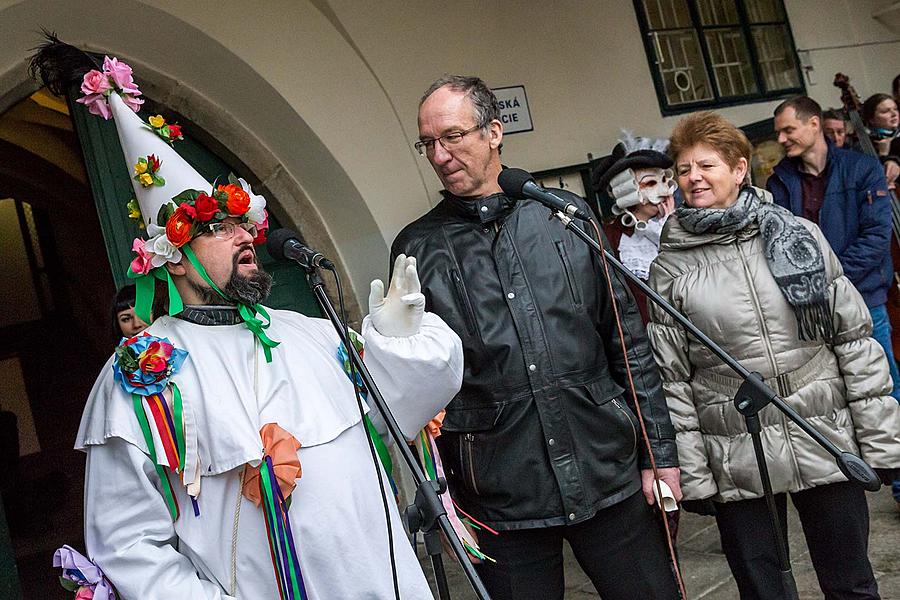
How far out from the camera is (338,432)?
7.60ft

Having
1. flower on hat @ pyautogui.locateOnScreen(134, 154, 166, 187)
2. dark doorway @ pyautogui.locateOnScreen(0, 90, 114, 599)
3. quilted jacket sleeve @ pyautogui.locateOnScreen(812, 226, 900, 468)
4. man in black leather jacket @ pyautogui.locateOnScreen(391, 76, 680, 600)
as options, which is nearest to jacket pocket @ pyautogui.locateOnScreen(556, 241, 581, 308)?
man in black leather jacket @ pyautogui.locateOnScreen(391, 76, 680, 600)

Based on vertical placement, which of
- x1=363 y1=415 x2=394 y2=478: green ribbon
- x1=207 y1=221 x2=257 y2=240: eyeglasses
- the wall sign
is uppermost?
the wall sign

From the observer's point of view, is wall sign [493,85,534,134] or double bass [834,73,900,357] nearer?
double bass [834,73,900,357]

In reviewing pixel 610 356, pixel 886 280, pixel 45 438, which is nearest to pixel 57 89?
pixel 610 356

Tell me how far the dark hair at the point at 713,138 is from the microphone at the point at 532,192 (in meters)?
0.76

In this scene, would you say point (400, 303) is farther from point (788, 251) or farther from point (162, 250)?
point (788, 251)

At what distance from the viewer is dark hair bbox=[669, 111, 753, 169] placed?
3062 mm

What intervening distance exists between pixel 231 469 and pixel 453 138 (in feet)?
3.78

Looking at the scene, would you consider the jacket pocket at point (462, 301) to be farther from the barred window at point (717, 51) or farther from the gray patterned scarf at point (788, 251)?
the barred window at point (717, 51)

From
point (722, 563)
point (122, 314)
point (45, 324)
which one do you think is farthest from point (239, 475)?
point (45, 324)

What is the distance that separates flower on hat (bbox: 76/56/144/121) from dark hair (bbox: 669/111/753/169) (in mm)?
1661

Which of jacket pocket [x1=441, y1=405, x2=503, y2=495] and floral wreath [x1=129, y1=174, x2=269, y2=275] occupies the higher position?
floral wreath [x1=129, y1=174, x2=269, y2=275]

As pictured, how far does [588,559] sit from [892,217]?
2.97m

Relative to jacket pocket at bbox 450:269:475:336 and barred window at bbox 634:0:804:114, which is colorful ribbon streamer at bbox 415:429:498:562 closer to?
jacket pocket at bbox 450:269:475:336
